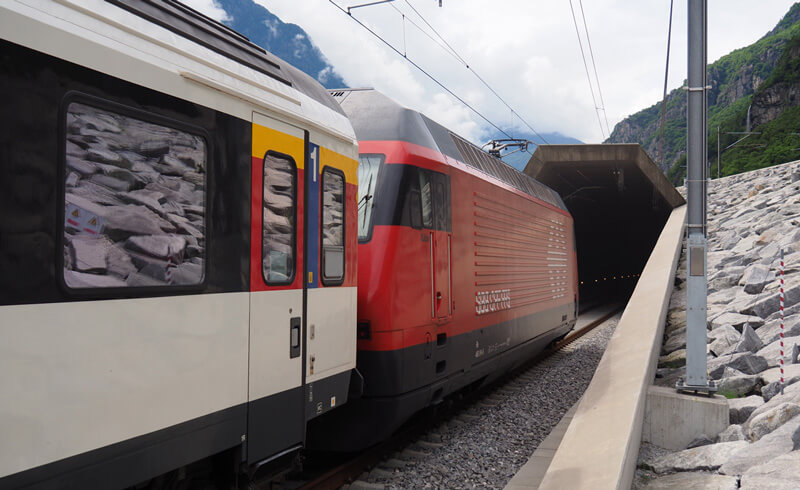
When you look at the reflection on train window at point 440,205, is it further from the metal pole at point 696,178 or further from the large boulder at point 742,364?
the large boulder at point 742,364

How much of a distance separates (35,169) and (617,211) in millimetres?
39771

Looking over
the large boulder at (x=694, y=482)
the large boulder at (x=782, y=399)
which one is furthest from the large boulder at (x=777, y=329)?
the large boulder at (x=694, y=482)

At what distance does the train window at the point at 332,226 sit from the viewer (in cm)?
507

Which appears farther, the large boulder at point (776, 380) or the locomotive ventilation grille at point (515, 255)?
the locomotive ventilation grille at point (515, 255)

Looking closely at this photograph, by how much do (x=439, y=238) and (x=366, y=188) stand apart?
45.4 inches

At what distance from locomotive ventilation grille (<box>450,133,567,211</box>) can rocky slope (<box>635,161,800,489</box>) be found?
363cm

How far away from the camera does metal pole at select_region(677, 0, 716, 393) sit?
689 centimetres

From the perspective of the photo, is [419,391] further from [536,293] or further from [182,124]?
[536,293]

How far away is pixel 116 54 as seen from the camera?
3.21 meters

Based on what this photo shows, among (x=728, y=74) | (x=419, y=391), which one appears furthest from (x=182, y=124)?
(x=728, y=74)

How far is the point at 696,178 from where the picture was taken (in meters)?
7.08

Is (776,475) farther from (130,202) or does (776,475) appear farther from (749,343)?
(130,202)

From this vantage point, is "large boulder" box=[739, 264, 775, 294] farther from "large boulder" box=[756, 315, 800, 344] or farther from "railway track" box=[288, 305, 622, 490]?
"railway track" box=[288, 305, 622, 490]

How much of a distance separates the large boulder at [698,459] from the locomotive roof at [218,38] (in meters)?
4.39
